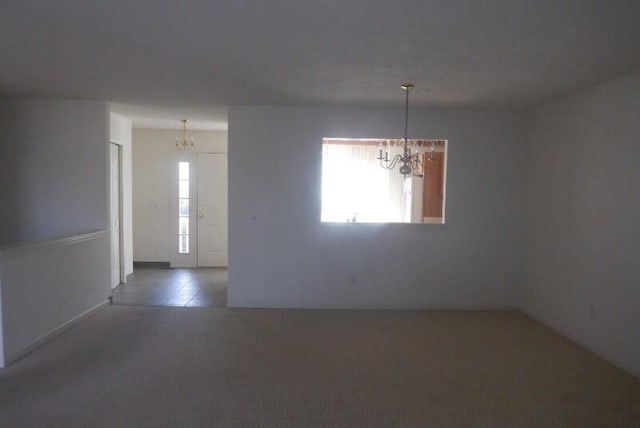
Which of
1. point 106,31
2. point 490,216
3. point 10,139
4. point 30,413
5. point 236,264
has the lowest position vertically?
point 30,413

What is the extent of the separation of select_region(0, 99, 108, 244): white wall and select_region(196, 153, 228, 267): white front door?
8.92 feet

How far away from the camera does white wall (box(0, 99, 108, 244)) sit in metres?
5.36

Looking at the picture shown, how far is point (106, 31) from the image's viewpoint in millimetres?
2883

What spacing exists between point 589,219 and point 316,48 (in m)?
3.19

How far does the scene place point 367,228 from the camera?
18.4 feet

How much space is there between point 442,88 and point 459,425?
308 cm

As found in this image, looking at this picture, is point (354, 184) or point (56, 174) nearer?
point (56, 174)

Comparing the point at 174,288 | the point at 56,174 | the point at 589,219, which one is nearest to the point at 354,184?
the point at 174,288

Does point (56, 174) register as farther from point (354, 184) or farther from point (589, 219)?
point (589, 219)

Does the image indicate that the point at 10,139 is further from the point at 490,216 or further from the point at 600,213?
the point at 600,213

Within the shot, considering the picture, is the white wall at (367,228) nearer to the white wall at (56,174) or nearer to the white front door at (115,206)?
the white wall at (56,174)

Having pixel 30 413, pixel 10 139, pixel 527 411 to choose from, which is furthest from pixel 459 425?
pixel 10 139

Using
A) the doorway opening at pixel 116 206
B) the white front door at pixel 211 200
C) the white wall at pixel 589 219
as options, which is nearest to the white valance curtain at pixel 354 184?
the white front door at pixel 211 200

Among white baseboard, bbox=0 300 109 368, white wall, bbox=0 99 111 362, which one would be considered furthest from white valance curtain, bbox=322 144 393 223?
white baseboard, bbox=0 300 109 368
